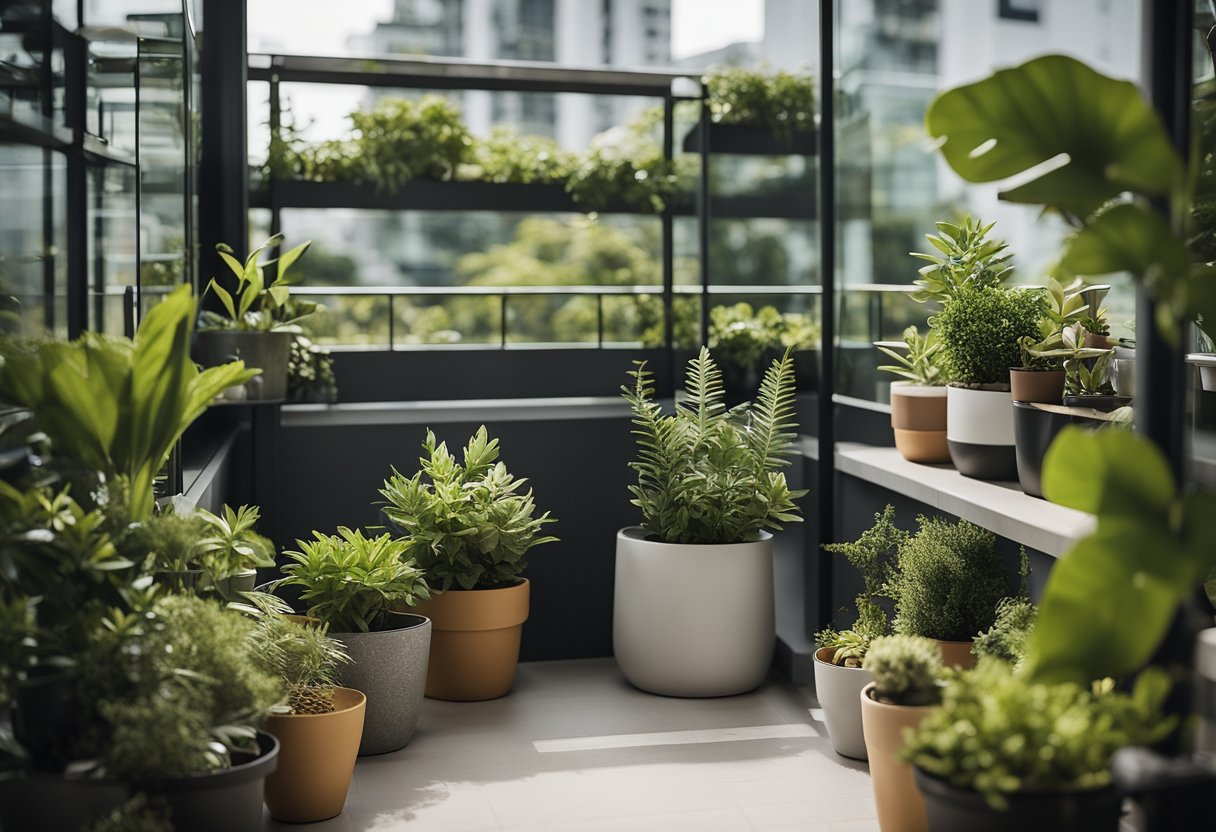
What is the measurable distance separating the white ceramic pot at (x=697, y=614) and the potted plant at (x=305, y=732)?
3.51 ft

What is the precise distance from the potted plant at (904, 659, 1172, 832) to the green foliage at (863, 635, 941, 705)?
49cm

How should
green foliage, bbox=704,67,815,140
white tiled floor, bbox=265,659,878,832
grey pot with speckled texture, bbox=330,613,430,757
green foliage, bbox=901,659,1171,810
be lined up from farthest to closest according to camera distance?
green foliage, bbox=704,67,815,140, grey pot with speckled texture, bbox=330,613,430,757, white tiled floor, bbox=265,659,878,832, green foliage, bbox=901,659,1171,810

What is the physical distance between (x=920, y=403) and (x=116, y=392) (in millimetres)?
2116

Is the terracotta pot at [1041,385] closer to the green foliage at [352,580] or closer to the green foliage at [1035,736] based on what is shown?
the green foliage at [1035,736]

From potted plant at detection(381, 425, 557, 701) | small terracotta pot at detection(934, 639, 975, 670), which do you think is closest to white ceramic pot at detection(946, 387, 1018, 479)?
small terracotta pot at detection(934, 639, 975, 670)

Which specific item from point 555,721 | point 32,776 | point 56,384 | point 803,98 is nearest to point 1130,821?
point 555,721

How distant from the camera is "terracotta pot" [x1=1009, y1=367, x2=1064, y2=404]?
2691 millimetres

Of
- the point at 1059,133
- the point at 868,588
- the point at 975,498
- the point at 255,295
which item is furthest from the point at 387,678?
the point at 1059,133

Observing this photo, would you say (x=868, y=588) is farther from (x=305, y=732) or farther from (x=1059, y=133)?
(x=1059, y=133)

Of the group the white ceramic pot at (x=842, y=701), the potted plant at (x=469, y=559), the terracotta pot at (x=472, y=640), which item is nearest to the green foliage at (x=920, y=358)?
the white ceramic pot at (x=842, y=701)

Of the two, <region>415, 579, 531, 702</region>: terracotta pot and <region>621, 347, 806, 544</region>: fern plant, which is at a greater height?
<region>621, 347, 806, 544</region>: fern plant

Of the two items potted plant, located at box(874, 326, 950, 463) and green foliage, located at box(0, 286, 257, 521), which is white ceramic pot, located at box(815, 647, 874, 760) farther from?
green foliage, located at box(0, 286, 257, 521)

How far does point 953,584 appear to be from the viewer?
268 cm

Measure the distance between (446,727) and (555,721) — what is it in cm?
30
